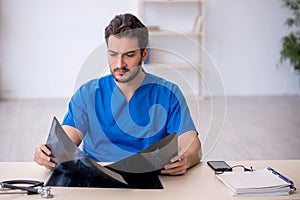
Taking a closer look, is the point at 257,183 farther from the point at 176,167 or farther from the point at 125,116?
the point at 125,116

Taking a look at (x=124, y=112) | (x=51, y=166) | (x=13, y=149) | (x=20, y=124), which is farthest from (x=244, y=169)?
(x=20, y=124)

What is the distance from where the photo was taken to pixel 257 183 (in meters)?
1.79

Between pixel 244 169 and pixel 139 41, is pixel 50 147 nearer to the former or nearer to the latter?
pixel 139 41

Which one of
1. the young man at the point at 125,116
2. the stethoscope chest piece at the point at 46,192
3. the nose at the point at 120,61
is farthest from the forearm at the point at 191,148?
the stethoscope chest piece at the point at 46,192

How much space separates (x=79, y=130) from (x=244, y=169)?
0.62m

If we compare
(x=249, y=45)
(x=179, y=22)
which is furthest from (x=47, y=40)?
(x=249, y=45)

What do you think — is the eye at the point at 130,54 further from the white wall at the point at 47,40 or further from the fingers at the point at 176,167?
the white wall at the point at 47,40

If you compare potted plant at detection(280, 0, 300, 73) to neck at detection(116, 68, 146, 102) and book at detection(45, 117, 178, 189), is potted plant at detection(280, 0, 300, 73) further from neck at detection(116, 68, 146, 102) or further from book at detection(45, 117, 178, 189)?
book at detection(45, 117, 178, 189)

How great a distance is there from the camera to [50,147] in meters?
1.94

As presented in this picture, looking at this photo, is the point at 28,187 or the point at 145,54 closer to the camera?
the point at 28,187

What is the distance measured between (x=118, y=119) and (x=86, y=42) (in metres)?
4.59

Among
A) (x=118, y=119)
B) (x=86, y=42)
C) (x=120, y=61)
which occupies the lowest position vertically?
(x=86, y=42)

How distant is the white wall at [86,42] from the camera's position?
21.6 feet

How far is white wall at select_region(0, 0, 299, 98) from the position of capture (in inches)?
259
